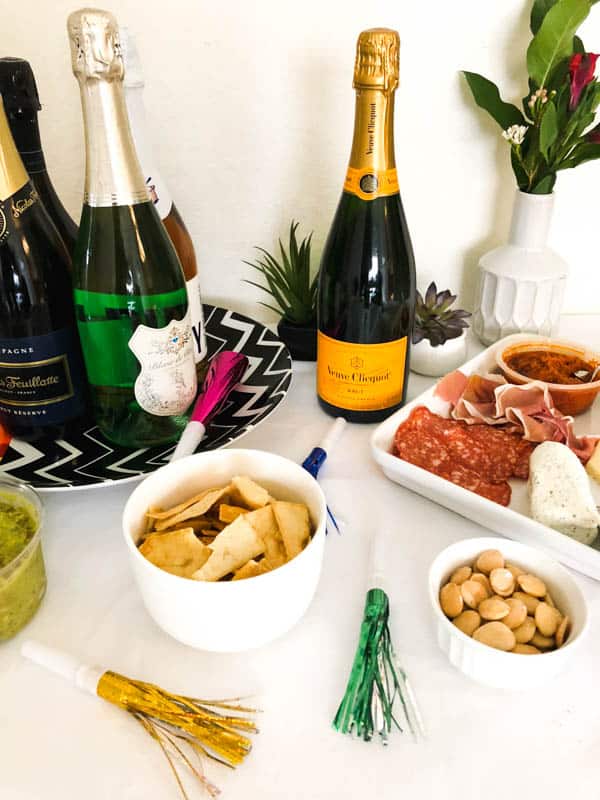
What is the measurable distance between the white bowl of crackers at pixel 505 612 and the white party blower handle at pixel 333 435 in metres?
0.19

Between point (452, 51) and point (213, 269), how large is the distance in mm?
359

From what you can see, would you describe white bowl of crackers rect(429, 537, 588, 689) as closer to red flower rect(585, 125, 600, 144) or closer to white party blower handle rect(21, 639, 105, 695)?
white party blower handle rect(21, 639, 105, 695)

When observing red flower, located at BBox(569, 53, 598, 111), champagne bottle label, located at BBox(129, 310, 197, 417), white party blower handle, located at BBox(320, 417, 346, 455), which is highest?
red flower, located at BBox(569, 53, 598, 111)

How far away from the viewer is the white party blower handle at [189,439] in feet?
1.74

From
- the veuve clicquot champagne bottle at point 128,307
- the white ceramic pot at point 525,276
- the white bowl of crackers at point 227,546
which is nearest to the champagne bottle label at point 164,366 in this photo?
the veuve clicquot champagne bottle at point 128,307

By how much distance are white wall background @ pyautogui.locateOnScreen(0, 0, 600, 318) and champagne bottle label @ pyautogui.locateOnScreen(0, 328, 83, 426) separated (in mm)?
298

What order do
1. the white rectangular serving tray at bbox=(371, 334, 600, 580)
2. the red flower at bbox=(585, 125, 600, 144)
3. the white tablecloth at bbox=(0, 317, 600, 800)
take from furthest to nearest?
the red flower at bbox=(585, 125, 600, 144) → the white rectangular serving tray at bbox=(371, 334, 600, 580) → the white tablecloth at bbox=(0, 317, 600, 800)

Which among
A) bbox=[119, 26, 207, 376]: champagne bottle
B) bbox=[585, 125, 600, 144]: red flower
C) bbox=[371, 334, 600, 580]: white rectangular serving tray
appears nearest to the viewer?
bbox=[371, 334, 600, 580]: white rectangular serving tray

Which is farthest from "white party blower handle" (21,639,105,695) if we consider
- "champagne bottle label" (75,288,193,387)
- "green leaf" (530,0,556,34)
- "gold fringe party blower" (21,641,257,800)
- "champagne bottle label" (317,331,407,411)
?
"green leaf" (530,0,556,34)

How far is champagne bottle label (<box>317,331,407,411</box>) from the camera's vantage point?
593mm

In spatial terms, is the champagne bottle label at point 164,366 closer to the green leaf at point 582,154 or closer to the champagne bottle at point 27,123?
the champagne bottle at point 27,123

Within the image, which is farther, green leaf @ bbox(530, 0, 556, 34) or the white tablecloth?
green leaf @ bbox(530, 0, 556, 34)

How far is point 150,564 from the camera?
14.7 inches

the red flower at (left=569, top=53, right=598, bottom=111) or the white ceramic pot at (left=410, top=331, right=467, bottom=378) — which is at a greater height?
the red flower at (left=569, top=53, right=598, bottom=111)
